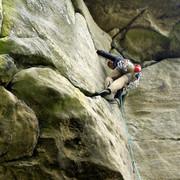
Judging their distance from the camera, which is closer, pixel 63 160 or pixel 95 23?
pixel 63 160

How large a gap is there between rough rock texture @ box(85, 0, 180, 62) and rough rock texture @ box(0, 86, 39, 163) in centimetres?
636

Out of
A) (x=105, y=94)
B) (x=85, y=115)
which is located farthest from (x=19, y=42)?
(x=105, y=94)

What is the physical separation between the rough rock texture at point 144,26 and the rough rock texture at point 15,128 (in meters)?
6.36

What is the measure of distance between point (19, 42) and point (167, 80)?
5725 millimetres

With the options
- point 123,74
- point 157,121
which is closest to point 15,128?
point 123,74

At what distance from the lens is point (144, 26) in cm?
904

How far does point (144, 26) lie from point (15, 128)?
7463mm

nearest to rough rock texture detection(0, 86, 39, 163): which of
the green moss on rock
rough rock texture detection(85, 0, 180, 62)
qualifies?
the green moss on rock

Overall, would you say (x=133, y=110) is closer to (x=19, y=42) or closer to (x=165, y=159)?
(x=165, y=159)

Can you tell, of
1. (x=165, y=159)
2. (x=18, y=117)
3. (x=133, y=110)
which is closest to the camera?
(x=18, y=117)

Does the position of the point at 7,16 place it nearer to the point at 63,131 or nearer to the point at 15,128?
the point at 15,128

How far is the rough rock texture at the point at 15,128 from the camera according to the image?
8.91 ft

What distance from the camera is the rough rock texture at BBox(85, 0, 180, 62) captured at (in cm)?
892

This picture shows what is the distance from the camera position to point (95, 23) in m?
8.52
